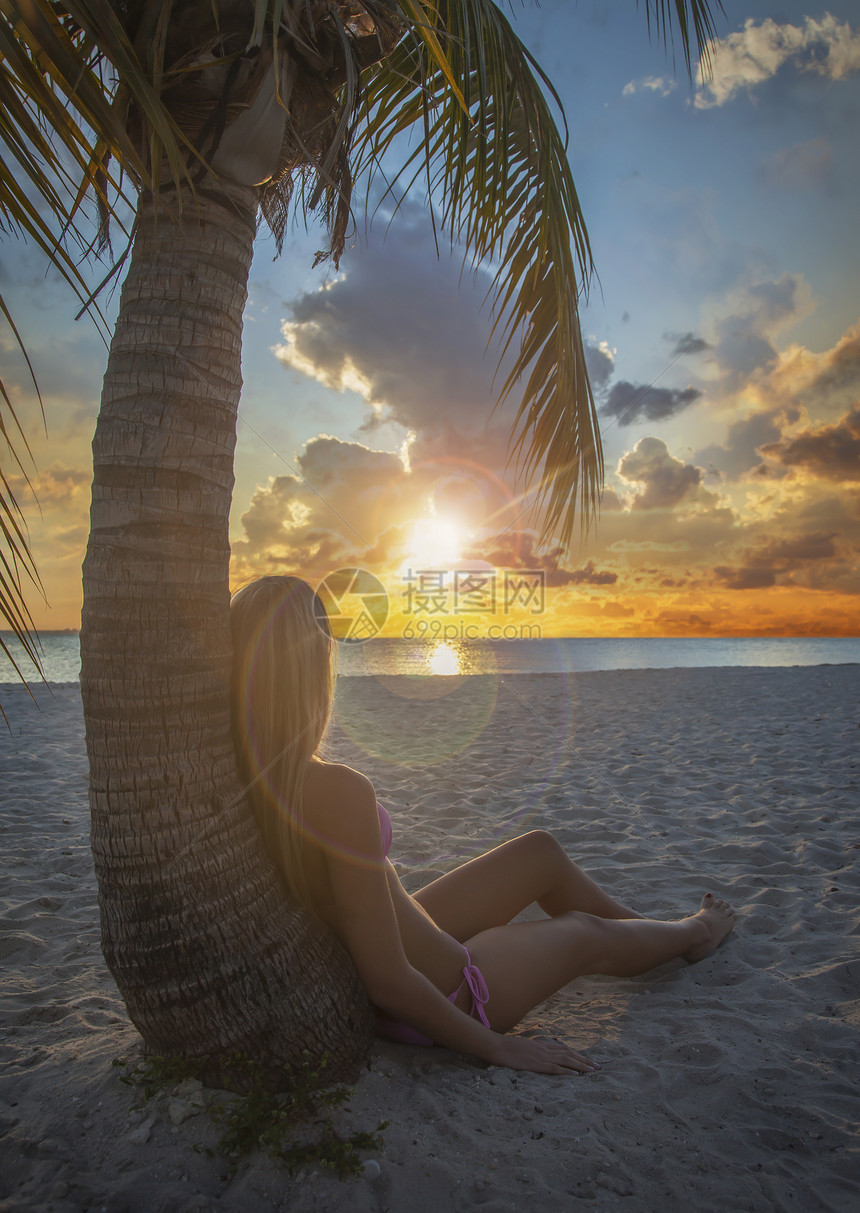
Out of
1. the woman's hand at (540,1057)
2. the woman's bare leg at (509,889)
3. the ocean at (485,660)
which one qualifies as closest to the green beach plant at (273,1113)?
the woman's hand at (540,1057)

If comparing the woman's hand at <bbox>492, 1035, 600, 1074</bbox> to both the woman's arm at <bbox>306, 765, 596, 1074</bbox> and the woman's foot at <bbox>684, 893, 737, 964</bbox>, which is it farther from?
the woman's foot at <bbox>684, 893, 737, 964</bbox>

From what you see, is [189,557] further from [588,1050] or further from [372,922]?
[588,1050]

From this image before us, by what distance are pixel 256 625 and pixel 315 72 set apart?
5.15ft

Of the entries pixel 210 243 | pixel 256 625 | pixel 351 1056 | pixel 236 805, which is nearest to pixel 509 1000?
pixel 351 1056

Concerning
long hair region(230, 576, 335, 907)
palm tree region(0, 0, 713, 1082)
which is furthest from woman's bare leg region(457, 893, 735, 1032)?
long hair region(230, 576, 335, 907)

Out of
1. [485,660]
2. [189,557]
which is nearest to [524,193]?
[189,557]

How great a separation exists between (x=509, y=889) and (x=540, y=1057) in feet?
1.77

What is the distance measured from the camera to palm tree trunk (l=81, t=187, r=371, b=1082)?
146cm

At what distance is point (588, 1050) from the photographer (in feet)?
6.42

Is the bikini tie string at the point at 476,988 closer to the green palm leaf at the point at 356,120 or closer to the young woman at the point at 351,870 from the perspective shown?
the young woman at the point at 351,870

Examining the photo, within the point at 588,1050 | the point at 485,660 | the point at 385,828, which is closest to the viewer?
the point at 385,828

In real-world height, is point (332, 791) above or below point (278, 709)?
below

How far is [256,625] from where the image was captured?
1665 millimetres

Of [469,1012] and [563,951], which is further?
[563,951]
